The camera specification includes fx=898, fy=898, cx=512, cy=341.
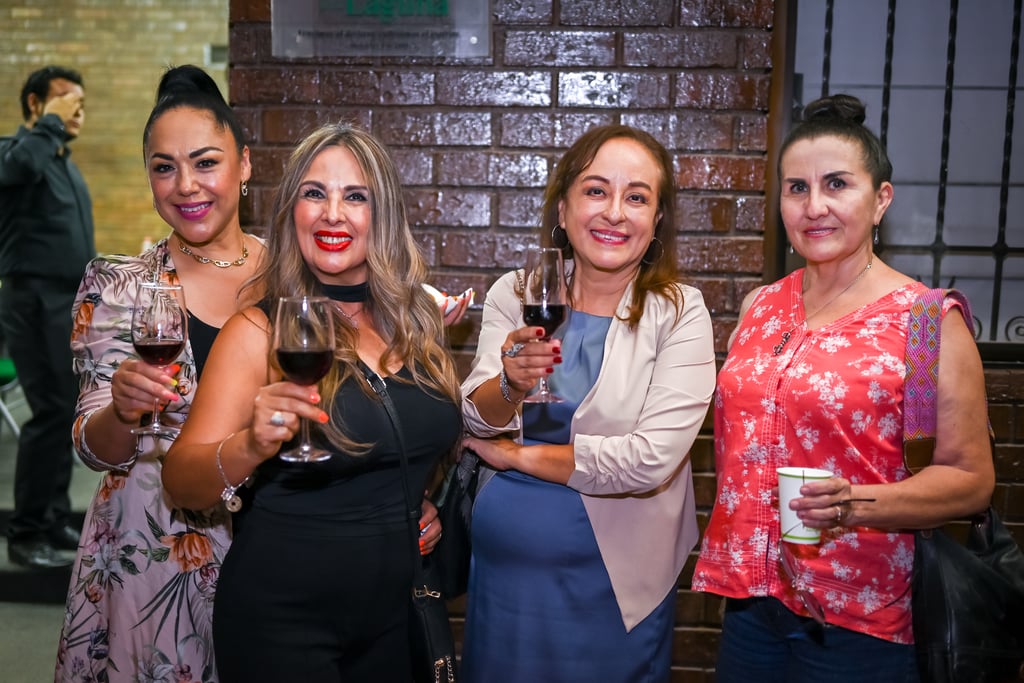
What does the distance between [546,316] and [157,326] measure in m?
0.72

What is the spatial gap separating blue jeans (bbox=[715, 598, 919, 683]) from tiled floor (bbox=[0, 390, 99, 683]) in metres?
2.61

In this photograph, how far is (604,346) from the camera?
2.02m

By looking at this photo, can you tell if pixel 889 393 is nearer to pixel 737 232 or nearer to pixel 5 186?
pixel 737 232

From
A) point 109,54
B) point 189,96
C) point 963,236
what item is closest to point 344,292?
point 189,96

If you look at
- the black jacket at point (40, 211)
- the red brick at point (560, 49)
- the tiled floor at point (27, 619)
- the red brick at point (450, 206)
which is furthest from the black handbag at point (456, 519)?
the black jacket at point (40, 211)

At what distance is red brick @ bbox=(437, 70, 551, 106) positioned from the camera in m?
2.71

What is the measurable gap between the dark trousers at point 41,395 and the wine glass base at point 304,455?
9.73 feet

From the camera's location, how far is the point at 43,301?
418cm

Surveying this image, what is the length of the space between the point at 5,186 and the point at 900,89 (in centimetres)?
398

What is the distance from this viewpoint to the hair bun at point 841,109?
192cm

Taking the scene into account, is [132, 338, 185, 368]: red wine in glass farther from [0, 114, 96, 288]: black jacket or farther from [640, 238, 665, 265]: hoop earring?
[0, 114, 96, 288]: black jacket

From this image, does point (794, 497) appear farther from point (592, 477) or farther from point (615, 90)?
point (615, 90)

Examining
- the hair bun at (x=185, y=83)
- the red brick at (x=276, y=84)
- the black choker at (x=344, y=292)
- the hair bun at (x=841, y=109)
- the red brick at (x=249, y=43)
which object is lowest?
the black choker at (x=344, y=292)

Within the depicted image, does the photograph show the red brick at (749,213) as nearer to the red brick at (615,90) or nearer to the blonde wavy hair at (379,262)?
the red brick at (615,90)
